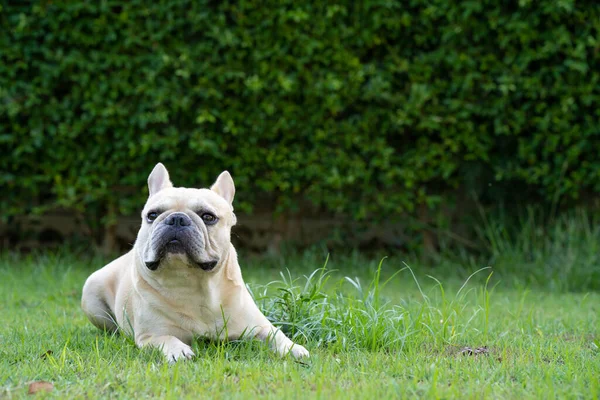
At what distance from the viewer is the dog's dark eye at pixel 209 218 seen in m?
3.87

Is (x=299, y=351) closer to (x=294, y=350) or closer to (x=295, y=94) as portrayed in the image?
(x=294, y=350)

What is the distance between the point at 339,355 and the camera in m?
3.67

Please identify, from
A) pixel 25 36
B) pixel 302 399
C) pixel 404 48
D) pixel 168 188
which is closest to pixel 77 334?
pixel 168 188

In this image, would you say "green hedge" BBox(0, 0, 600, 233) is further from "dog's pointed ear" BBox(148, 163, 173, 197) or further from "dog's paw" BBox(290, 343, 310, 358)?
"dog's paw" BBox(290, 343, 310, 358)

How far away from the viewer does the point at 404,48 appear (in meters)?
7.57

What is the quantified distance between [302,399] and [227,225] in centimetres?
140

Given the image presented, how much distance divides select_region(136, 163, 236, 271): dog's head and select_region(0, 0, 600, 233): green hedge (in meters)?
3.28

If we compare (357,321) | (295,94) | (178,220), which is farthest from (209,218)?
(295,94)

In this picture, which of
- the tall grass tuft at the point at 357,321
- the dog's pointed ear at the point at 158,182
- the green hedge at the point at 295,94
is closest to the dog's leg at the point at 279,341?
the tall grass tuft at the point at 357,321

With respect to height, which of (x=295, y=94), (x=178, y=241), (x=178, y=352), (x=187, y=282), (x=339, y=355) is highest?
(x=295, y=94)

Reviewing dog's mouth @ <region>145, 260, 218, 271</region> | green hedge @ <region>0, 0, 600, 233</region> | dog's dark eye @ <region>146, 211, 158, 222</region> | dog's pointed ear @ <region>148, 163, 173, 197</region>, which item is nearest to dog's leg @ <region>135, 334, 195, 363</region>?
dog's mouth @ <region>145, 260, 218, 271</region>

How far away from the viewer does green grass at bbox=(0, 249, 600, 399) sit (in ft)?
9.75

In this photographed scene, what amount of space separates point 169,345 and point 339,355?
2.61 feet

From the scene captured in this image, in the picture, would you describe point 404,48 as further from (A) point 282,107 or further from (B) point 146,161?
(B) point 146,161
